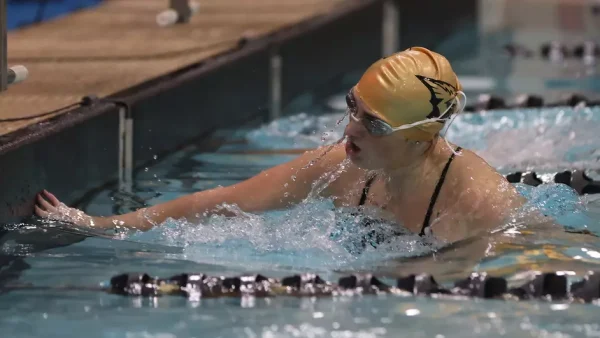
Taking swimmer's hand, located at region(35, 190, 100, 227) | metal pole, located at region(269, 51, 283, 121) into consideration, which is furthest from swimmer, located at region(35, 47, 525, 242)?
metal pole, located at region(269, 51, 283, 121)

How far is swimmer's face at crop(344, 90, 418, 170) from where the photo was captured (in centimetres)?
315

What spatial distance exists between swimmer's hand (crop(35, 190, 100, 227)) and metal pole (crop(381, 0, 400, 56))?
202 inches

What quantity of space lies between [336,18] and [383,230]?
4.40 metres

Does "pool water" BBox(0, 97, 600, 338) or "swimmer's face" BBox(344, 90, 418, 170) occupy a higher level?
"swimmer's face" BBox(344, 90, 418, 170)

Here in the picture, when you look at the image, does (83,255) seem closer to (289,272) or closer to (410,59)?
(289,272)

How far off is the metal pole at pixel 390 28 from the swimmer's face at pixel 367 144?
5.47 meters

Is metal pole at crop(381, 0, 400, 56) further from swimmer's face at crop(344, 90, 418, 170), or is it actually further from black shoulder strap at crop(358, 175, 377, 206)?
swimmer's face at crop(344, 90, 418, 170)

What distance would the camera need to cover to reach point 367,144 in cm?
315

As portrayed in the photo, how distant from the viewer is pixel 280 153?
5.30m

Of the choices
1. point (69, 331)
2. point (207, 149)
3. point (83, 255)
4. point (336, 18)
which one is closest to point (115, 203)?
point (83, 255)

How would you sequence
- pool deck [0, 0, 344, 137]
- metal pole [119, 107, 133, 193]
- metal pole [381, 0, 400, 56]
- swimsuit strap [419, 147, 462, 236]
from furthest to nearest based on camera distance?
metal pole [381, 0, 400, 56] → pool deck [0, 0, 344, 137] → metal pole [119, 107, 133, 193] → swimsuit strap [419, 147, 462, 236]

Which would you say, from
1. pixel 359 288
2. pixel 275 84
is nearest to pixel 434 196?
pixel 359 288

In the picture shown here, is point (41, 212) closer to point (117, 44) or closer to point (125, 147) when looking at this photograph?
point (125, 147)

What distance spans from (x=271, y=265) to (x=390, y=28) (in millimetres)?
5788
